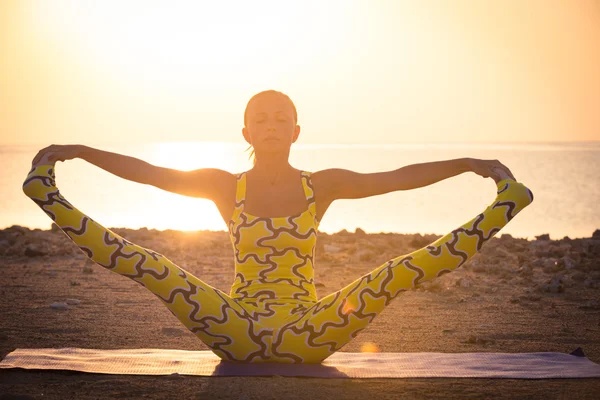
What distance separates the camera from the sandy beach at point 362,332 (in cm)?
475

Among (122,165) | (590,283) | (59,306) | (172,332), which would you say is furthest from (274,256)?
(590,283)

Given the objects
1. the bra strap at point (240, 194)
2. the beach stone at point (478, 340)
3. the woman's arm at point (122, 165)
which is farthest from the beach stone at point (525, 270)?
the woman's arm at point (122, 165)

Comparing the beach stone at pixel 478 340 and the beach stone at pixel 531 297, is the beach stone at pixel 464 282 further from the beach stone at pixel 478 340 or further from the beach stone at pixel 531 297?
the beach stone at pixel 478 340

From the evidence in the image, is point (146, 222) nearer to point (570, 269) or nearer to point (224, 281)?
point (224, 281)

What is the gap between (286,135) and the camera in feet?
19.1

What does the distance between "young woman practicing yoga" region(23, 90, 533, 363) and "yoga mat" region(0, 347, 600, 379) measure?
0.62ft

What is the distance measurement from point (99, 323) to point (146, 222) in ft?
47.6

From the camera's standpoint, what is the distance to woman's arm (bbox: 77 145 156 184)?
18.2 ft

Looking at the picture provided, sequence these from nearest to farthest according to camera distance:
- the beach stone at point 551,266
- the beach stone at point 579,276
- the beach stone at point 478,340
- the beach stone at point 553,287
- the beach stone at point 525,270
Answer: the beach stone at point 478,340
the beach stone at point 553,287
the beach stone at point 579,276
the beach stone at point 525,270
the beach stone at point 551,266

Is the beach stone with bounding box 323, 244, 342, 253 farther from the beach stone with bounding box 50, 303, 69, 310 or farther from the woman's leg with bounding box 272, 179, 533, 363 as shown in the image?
the woman's leg with bounding box 272, 179, 533, 363

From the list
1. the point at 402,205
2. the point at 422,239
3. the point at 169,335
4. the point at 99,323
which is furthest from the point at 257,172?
the point at 402,205

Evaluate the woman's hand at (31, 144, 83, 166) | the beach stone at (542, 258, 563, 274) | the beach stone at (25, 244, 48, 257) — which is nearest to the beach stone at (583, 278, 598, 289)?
the beach stone at (542, 258, 563, 274)

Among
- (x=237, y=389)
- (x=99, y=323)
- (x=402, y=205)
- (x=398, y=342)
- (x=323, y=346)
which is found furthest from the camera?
(x=402, y=205)

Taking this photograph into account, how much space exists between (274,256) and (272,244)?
0.09m
